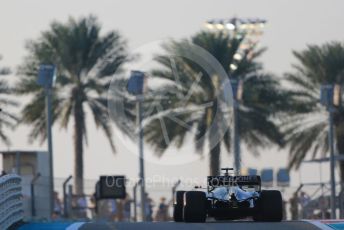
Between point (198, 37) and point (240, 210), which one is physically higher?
point (198, 37)

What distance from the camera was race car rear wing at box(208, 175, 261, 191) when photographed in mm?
26775

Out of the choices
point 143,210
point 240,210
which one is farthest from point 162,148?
point 240,210

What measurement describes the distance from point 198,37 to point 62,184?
1956cm

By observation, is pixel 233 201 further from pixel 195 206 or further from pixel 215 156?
pixel 215 156

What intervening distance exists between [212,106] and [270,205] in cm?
3115

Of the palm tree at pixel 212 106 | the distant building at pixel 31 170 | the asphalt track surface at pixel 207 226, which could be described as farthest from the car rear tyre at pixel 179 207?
the palm tree at pixel 212 106

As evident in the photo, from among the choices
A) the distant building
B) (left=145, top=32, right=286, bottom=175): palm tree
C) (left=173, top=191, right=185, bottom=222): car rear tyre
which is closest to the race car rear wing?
(left=173, top=191, right=185, bottom=222): car rear tyre

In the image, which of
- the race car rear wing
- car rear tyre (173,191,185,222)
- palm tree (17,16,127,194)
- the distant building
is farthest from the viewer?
palm tree (17,16,127,194)

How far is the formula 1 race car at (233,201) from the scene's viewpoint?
2659 cm

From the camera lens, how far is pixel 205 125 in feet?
190

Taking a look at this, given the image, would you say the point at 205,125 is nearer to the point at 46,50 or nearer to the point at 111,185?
the point at 46,50

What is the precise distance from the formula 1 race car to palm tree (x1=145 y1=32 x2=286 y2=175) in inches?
1147

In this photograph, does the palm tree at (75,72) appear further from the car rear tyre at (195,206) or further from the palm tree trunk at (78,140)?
the car rear tyre at (195,206)

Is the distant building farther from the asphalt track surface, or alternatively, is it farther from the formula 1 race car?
the asphalt track surface
